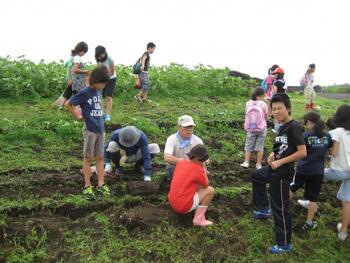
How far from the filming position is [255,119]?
770 centimetres

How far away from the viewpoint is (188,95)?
13.9m

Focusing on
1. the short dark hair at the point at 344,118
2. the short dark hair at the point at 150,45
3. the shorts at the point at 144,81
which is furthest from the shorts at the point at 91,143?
the shorts at the point at 144,81

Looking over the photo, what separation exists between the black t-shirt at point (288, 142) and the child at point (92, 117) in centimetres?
245

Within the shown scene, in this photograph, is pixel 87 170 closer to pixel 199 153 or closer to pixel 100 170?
pixel 100 170

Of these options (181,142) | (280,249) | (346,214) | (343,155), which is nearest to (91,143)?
(181,142)

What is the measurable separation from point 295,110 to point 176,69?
4.41m

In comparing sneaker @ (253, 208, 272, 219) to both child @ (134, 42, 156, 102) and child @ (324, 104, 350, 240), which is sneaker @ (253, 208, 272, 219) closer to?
child @ (324, 104, 350, 240)

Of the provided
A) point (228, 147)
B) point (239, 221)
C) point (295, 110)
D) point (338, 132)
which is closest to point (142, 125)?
point (228, 147)

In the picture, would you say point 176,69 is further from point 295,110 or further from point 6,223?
point 6,223

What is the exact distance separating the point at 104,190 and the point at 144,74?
21.1 ft

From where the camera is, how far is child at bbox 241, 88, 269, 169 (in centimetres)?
770

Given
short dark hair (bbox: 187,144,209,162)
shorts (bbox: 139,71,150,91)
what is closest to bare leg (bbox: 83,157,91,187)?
short dark hair (bbox: 187,144,209,162)

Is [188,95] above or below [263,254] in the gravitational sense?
above

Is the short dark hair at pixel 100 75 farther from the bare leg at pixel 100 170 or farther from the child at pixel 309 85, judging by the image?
the child at pixel 309 85
